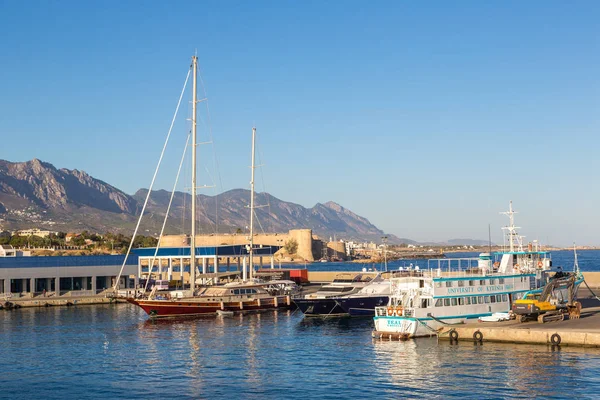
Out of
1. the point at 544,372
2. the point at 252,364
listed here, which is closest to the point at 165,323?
the point at 252,364

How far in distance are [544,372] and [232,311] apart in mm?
42443

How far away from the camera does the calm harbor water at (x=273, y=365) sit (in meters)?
38.0

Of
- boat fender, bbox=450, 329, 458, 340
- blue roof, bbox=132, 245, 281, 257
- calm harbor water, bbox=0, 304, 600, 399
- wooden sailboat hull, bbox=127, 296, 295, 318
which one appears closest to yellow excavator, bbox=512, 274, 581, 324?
boat fender, bbox=450, 329, 458, 340

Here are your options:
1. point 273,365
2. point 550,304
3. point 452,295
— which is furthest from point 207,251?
point 273,365

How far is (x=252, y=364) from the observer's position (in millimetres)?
46094

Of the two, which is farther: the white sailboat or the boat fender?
the white sailboat

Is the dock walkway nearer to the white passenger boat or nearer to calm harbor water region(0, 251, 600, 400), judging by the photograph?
calm harbor water region(0, 251, 600, 400)

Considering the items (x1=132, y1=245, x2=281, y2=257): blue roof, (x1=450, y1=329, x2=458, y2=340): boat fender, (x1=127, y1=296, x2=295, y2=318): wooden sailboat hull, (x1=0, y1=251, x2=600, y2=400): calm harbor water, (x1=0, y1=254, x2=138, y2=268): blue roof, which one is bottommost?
(x1=0, y1=251, x2=600, y2=400): calm harbor water

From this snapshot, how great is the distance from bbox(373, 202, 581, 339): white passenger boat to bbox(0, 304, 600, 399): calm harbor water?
1900 millimetres

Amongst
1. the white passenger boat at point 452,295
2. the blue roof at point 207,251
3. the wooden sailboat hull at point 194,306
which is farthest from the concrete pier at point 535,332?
the blue roof at point 207,251

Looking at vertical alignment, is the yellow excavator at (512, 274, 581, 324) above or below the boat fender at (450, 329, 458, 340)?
above

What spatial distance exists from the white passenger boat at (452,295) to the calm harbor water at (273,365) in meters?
1.90

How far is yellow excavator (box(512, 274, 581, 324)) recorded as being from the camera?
55.0 meters

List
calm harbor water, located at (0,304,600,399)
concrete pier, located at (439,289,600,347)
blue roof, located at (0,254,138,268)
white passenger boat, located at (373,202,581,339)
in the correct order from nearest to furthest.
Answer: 1. calm harbor water, located at (0,304,600,399)
2. concrete pier, located at (439,289,600,347)
3. white passenger boat, located at (373,202,581,339)
4. blue roof, located at (0,254,138,268)
